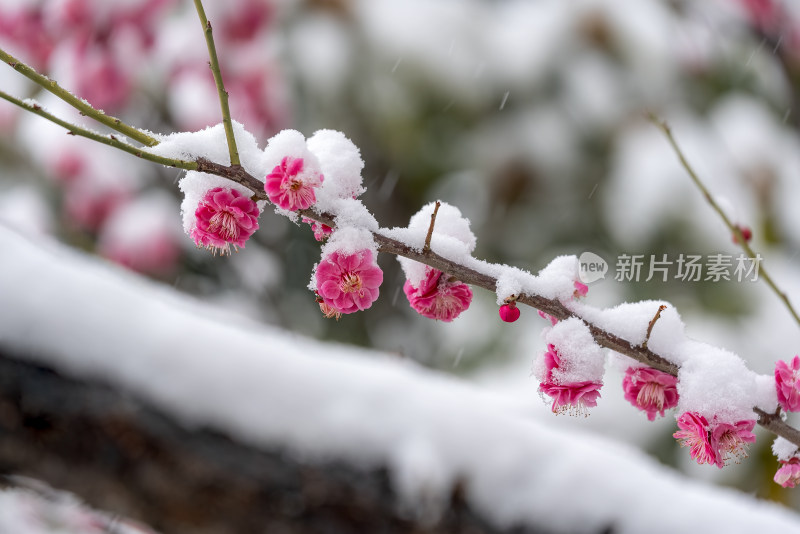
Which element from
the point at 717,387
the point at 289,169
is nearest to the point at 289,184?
the point at 289,169

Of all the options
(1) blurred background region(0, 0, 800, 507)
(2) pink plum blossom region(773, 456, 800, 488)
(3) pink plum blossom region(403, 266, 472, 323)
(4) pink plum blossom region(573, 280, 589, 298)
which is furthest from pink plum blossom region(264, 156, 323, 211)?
(1) blurred background region(0, 0, 800, 507)

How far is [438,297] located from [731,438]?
27 cm

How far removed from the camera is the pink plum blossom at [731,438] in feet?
1.60

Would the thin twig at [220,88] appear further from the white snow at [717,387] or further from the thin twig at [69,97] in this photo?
the white snow at [717,387]

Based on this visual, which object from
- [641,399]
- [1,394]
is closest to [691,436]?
[641,399]

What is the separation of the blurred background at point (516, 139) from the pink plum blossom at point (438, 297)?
1546mm

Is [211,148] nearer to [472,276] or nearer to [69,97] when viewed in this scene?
[69,97]

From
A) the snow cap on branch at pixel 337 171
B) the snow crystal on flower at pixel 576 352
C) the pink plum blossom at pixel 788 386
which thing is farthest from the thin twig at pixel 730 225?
the snow cap on branch at pixel 337 171

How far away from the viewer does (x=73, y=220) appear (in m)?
2.34

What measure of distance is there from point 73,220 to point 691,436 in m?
2.38

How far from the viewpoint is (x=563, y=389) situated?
19.5 inches

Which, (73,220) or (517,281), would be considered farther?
(73,220)

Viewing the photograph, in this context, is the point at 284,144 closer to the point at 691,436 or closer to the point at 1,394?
the point at 691,436

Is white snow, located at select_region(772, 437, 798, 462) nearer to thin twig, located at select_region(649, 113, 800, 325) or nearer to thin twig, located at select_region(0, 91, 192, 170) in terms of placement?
thin twig, located at select_region(649, 113, 800, 325)
